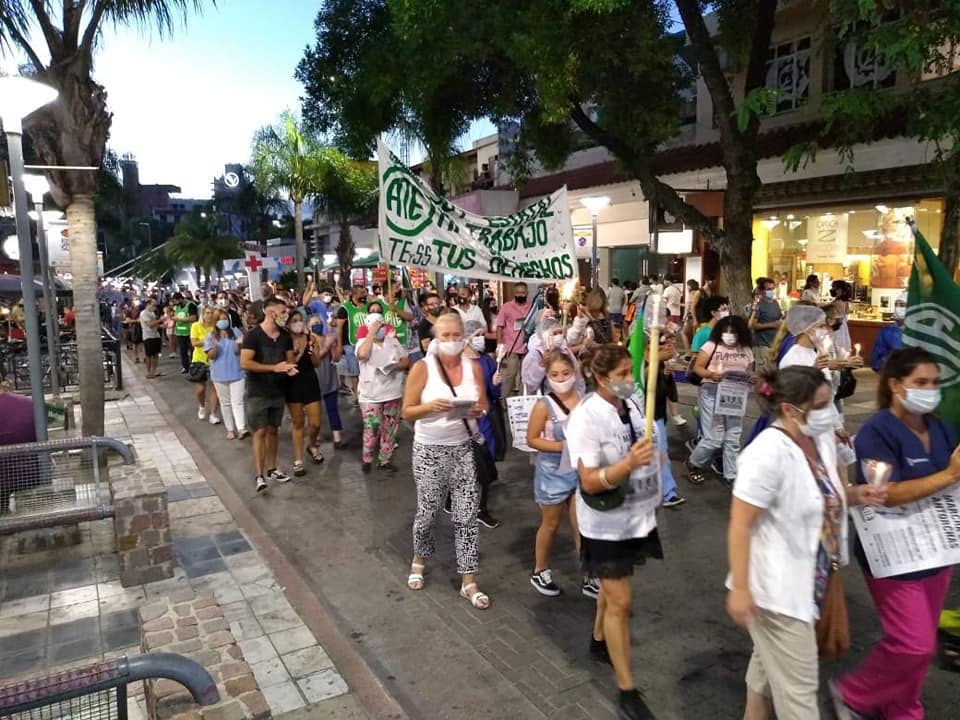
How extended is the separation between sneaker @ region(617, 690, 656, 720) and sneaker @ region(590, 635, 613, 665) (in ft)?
1.60

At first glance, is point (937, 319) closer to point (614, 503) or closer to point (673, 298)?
point (614, 503)

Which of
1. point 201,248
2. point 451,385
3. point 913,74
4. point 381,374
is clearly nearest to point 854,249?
point 913,74

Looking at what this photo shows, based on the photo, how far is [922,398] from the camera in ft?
10.3

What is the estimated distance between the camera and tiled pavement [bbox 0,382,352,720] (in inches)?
159

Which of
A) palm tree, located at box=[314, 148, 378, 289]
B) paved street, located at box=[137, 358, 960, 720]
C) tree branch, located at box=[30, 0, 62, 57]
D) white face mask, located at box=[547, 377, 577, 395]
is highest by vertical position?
palm tree, located at box=[314, 148, 378, 289]

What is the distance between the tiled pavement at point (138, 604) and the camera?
4027mm

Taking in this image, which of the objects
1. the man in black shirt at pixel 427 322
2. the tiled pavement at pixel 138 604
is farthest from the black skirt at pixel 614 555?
the man in black shirt at pixel 427 322

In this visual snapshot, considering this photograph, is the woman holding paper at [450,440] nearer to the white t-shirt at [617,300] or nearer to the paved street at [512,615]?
the paved street at [512,615]

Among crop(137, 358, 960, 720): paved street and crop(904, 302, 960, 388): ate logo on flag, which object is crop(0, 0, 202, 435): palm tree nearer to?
crop(137, 358, 960, 720): paved street

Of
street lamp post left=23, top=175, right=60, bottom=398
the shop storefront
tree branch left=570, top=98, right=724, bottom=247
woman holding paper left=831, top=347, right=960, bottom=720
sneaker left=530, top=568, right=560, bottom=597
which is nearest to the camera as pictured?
woman holding paper left=831, top=347, right=960, bottom=720

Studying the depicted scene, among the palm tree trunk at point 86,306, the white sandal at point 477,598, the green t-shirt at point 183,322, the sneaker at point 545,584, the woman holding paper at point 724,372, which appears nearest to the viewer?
the white sandal at point 477,598

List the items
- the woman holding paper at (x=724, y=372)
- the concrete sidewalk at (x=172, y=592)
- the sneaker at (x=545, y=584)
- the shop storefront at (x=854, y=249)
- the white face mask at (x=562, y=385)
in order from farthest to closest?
1. the shop storefront at (x=854, y=249)
2. the woman holding paper at (x=724, y=372)
3. the sneaker at (x=545, y=584)
4. the white face mask at (x=562, y=385)
5. the concrete sidewalk at (x=172, y=592)

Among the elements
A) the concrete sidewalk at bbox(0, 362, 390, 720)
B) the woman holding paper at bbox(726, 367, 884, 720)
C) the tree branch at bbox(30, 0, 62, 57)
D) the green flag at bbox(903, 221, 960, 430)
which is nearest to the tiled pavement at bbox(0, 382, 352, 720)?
the concrete sidewalk at bbox(0, 362, 390, 720)

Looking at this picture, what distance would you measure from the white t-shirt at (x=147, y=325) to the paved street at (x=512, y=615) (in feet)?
32.9
